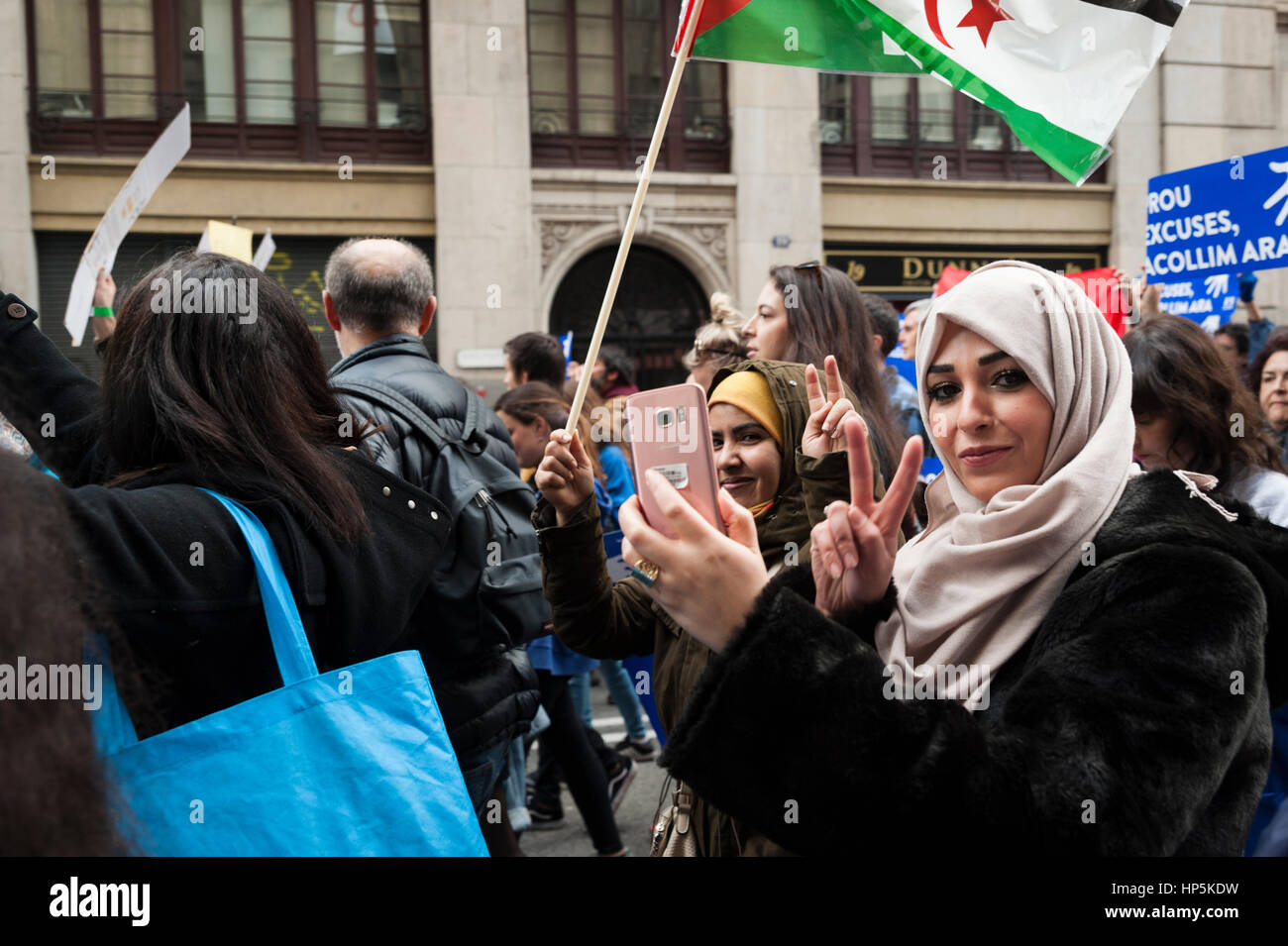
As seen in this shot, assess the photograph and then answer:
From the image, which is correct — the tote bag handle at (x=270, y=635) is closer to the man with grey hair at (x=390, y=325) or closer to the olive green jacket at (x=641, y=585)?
the olive green jacket at (x=641, y=585)

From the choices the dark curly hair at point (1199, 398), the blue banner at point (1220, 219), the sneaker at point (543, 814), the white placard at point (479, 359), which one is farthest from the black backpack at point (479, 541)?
the white placard at point (479, 359)

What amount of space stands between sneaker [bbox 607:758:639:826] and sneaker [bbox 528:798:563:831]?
11.9 inches

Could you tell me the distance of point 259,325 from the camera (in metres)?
1.98

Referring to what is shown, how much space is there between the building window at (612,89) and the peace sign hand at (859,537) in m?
14.1

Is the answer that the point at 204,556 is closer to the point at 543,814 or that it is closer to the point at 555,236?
the point at 543,814

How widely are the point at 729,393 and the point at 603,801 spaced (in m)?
2.64

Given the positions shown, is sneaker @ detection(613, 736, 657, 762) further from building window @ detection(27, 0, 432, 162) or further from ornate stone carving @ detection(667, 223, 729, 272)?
building window @ detection(27, 0, 432, 162)

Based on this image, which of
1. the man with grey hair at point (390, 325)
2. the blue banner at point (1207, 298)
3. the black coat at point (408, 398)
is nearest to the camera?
the black coat at point (408, 398)

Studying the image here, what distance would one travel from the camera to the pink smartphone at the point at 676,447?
5.40 ft

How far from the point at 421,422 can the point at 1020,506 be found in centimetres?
182

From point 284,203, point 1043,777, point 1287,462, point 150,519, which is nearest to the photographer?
point 1043,777

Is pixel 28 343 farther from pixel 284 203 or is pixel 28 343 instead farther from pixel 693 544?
pixel 284 203

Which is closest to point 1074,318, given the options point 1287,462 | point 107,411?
point 107,411

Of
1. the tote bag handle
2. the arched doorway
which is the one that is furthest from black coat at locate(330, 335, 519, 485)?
the arched doorway
